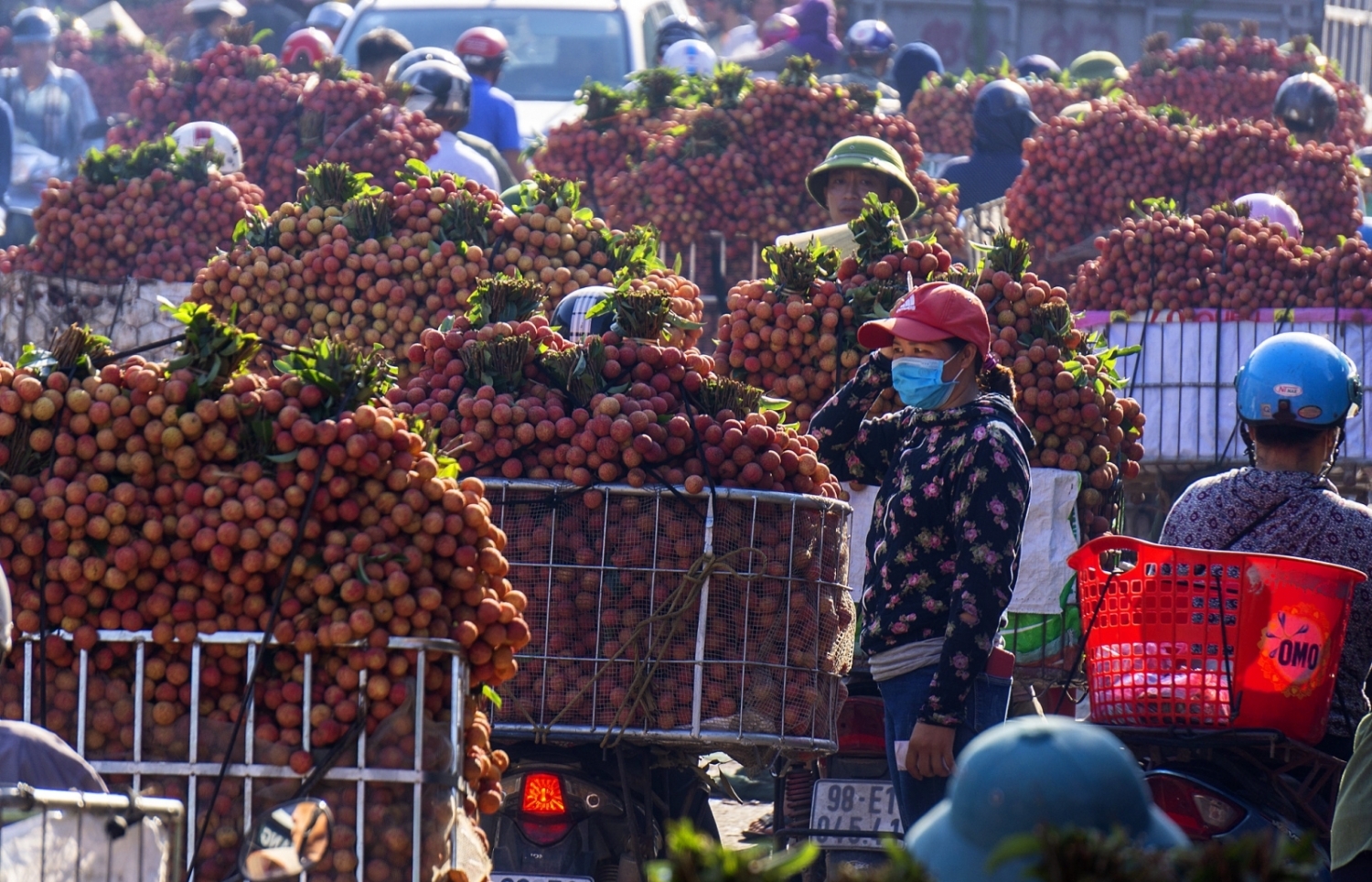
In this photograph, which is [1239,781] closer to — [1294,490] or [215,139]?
[1294,490]

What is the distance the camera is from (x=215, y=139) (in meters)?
8.95

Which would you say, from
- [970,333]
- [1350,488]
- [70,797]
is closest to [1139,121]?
[1350,488]

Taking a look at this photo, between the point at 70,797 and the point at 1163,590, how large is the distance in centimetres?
241

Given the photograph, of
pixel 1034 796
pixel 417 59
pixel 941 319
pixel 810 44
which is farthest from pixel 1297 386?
pixel 810 44

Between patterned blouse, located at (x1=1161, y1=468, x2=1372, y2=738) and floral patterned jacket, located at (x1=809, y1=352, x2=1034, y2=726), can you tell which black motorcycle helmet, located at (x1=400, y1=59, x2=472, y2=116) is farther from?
patterned blouse, located at (x1=1161, y1=468, x2=1372, y2=738)

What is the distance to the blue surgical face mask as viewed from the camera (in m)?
4.43

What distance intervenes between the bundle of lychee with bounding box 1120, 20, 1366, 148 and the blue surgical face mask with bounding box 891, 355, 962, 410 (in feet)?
30.0

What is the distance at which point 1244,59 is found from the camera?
13836 millimetres

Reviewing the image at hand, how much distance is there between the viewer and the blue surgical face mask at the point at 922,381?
443cm

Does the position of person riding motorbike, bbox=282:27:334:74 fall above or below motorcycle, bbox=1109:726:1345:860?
above

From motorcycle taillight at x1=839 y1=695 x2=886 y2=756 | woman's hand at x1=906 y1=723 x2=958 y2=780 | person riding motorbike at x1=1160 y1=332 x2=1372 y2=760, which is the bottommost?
motorcycle taillight at x1=839 y1=695 x2=886 y2=756

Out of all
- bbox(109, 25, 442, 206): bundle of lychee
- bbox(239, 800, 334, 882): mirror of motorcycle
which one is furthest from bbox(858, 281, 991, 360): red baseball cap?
bbox(109, 25, 442, 206): bundle of lychee

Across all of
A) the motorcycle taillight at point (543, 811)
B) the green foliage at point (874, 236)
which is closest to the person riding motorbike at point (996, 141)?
the green foliage at point (874, 236)

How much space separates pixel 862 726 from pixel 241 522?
217 centimetres
